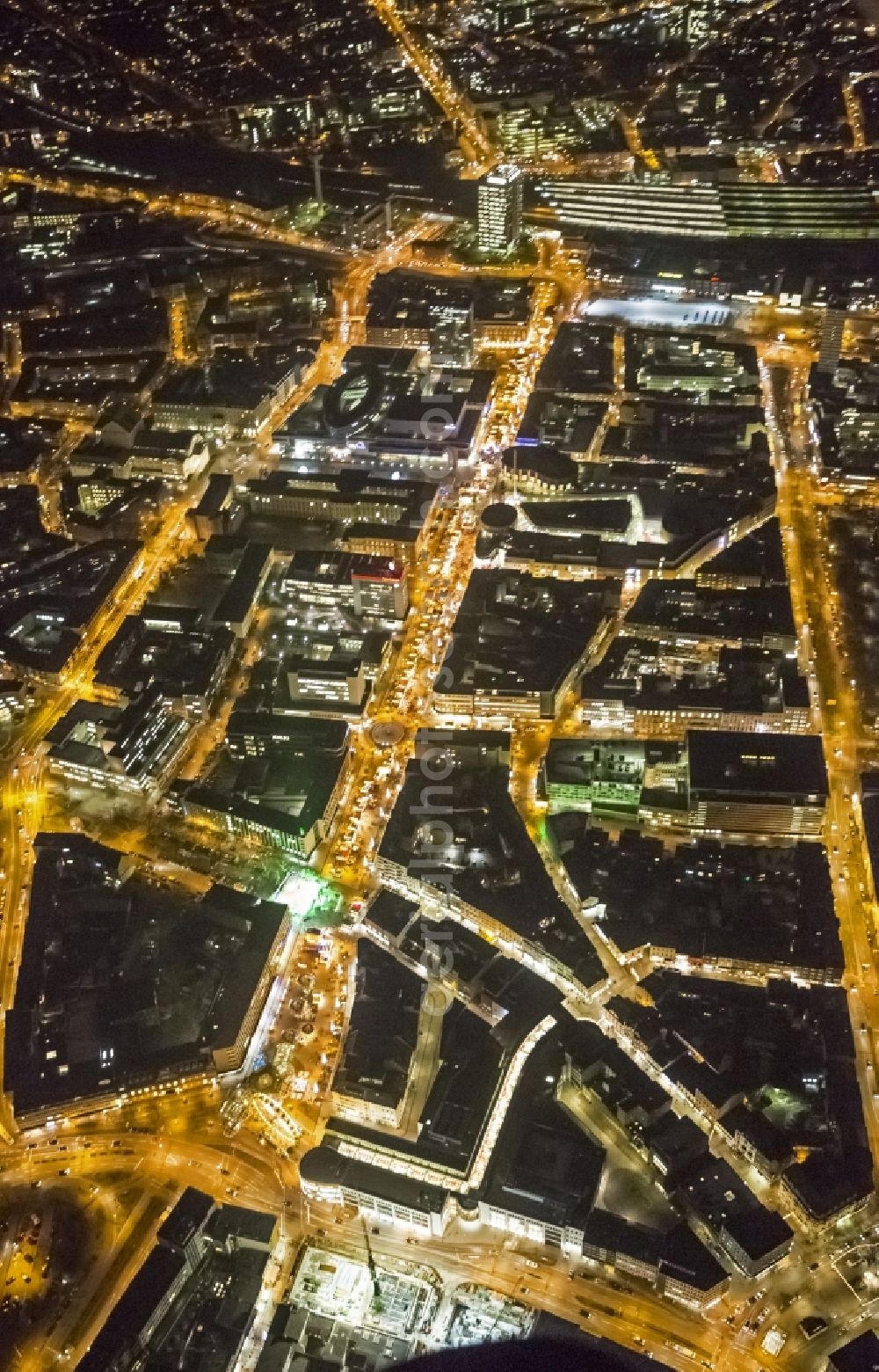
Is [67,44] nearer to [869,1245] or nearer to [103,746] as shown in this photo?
[103,746]

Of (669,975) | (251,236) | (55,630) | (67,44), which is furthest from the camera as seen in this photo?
(67,44)

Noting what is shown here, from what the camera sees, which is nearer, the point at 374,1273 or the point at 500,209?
the point at 374,1273

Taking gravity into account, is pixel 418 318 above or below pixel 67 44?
below

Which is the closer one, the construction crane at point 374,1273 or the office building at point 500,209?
the construction crane at point 374,1273

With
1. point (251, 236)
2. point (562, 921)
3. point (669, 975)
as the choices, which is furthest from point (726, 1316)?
point (251, 236)

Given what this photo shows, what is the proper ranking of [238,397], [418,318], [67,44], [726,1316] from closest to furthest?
[726,1316] < [238,397] < [418,318] < [67,44]

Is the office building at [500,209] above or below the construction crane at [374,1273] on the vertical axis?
above

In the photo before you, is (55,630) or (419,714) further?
(55,630)

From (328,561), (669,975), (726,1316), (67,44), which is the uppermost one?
(67,44)

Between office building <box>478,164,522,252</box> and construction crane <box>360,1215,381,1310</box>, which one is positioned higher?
office building <box>478,164,522,252</box>

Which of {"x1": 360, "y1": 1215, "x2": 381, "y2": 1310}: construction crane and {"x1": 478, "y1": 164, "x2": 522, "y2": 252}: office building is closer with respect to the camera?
{"x1": 360, "y1": 1215, "x2": 381, "y2": 1310}: construction crane

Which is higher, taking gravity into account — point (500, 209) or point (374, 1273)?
point (500, 209)
